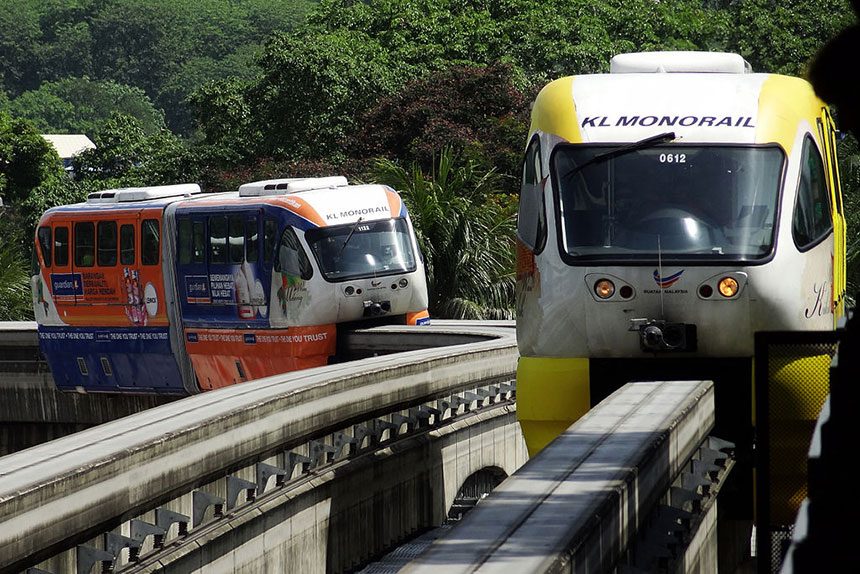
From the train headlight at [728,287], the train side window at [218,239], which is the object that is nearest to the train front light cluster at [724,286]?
the train headlight at [728,287]

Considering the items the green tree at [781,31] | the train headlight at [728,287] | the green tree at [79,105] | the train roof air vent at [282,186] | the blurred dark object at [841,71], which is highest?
the green tree at [79,105]

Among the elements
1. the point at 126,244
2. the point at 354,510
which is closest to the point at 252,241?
the point at 126,244

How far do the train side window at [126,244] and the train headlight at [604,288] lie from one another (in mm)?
14841

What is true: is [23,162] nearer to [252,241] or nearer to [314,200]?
[252,241]

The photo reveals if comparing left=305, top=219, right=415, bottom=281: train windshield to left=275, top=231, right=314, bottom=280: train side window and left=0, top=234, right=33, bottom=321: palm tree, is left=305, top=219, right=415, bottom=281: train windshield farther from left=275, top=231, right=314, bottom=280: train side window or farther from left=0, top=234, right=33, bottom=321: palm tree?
left=0, top=234, right=33, bottom=321: palm tree

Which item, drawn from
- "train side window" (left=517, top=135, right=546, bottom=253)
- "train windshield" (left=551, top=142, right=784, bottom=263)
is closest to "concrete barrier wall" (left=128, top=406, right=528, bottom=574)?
"train side window" (left=517, top=135, right=546, bottom=253)

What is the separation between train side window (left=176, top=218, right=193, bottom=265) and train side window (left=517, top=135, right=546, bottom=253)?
1280 centimetres

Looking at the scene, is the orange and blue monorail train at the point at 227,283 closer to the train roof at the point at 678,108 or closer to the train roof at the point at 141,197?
the train roof at the point at 141,197

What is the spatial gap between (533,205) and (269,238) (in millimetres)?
11941

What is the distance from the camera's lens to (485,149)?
149ft

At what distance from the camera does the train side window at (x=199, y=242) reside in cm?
2484

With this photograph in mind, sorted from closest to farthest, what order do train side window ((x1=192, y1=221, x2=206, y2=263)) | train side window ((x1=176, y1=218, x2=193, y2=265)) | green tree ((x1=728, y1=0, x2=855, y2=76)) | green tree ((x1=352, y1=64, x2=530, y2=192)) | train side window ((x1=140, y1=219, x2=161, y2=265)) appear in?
1. train side window ((x1=192, y1=221, x2=206, y2=263))
2. train side window ((x1=176, y1=218, x2=193, y2=265))
3. train side window ((x1=140, y1=219, x2=161, y2=265))
4. green tree ((x1=352, y1=64, x2=530, y2=192))
5. green tree ((x1=728, y1=0, x2=855, y2=76))

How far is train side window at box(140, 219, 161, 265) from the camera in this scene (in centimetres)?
2556

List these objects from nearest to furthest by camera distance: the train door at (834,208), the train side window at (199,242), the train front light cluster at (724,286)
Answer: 1. the train front light cluster at (724,286)
2. the train door at (834,208)
3. the train side window at (199,242)
